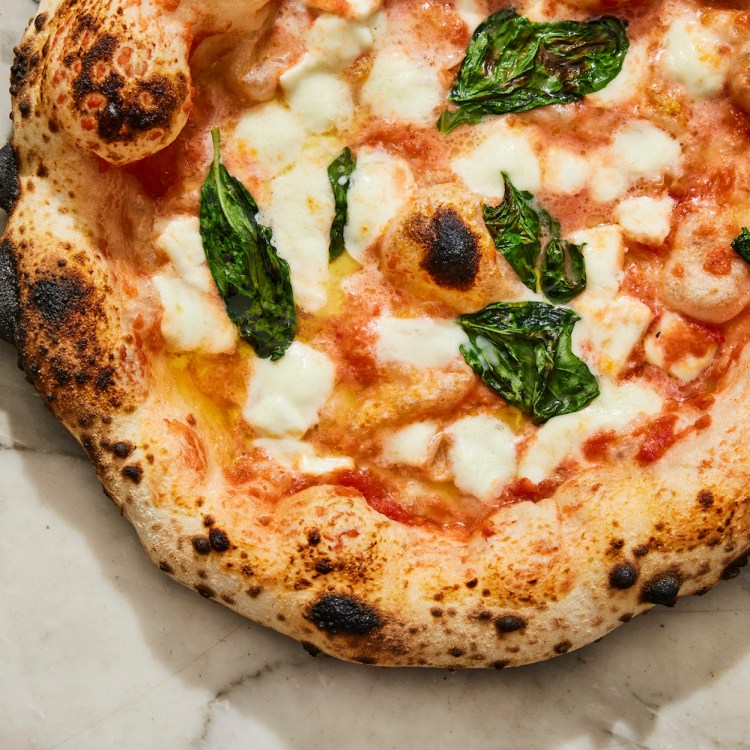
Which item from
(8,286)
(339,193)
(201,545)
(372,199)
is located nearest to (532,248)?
(372,199)

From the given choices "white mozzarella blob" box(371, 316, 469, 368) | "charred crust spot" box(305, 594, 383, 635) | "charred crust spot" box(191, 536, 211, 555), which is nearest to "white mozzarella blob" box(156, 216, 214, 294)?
"white mozzarella blob" box(371, 316, 469, 368)

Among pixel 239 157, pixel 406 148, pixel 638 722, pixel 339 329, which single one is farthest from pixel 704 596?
pixel 239 157

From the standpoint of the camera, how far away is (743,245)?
11.6ft

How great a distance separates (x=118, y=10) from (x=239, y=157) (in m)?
0.64

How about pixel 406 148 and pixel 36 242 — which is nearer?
pixel 36 242

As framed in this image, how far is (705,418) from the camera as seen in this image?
3.45m

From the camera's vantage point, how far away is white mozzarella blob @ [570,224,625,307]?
3.61 meters

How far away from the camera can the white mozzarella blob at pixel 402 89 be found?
12.0ft

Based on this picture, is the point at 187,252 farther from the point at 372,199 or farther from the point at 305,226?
the point at 372,199

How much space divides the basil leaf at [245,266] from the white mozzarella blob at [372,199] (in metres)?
0.28

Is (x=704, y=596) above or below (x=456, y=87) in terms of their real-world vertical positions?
below

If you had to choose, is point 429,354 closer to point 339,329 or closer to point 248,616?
point 339,329

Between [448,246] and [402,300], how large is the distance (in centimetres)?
29

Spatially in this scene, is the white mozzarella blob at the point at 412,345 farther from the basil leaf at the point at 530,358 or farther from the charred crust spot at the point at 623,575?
the charred crust spot at the point at 623,575
